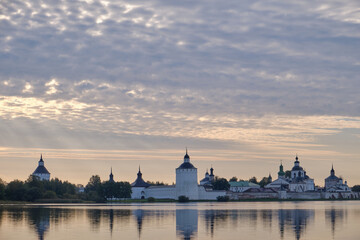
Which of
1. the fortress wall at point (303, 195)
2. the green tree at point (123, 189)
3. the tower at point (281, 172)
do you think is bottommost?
the fortress wall at point (303, 195)

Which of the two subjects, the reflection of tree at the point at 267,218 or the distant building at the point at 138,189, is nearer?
the reflection of tree at the point at 267,218

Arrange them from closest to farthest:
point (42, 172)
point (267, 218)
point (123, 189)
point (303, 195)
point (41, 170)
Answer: point (267, 218)
point (123, 189)
point (42, 172)
point (41, 170)
point (303, 195)

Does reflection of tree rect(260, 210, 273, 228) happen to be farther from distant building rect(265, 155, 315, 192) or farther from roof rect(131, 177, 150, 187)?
distant building rect(265, 155, 315, 192)

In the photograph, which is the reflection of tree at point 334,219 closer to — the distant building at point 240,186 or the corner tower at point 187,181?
the corner tower at point 187,181

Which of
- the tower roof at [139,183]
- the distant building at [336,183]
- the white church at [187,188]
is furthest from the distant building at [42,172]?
the distant building at [336,183]

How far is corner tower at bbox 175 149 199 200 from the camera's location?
410 feet

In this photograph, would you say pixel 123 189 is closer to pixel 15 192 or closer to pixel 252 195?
pixel 15 192

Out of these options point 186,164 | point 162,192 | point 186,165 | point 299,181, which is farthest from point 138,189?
point 299,181

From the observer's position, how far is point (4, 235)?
26.9 m

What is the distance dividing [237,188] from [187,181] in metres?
58.8

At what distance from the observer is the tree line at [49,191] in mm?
90656

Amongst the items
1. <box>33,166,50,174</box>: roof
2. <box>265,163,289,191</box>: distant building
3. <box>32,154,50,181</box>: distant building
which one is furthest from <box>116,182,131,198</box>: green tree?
<box>265,163,289,191</box>: distant building

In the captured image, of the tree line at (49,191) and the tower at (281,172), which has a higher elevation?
the tower at (281,172)

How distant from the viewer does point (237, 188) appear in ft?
593
